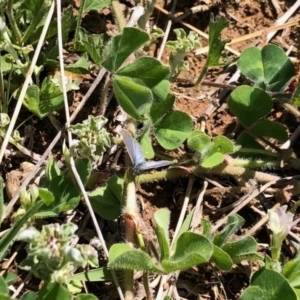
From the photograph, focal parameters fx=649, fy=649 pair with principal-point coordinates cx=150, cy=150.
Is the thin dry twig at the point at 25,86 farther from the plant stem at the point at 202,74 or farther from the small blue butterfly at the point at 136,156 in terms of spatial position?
the plant stem at the point at 202,74

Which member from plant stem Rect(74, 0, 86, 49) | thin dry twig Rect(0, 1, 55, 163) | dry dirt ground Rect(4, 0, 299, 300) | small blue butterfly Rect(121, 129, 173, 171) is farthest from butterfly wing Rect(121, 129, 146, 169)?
plant stem Rect(74, 0, 86, 49)

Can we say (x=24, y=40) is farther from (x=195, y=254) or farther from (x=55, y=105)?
(x=195, y=254)

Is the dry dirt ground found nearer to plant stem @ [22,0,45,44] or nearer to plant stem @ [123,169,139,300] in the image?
plant stem @ [123,169,139,300]

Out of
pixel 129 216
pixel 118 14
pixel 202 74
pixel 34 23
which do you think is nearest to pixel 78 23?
pixel 34 23

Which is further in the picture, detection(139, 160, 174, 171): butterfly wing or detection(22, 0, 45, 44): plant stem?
detection(22, 0, 45, 44): plant stem

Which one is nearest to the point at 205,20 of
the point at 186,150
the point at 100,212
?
the point at 186,150

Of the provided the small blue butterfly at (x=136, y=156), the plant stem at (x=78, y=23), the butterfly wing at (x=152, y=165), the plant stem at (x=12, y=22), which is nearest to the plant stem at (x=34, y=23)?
the plant stem at (x=12, y=22)

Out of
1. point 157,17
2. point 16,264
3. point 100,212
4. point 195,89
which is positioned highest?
point 157,17
